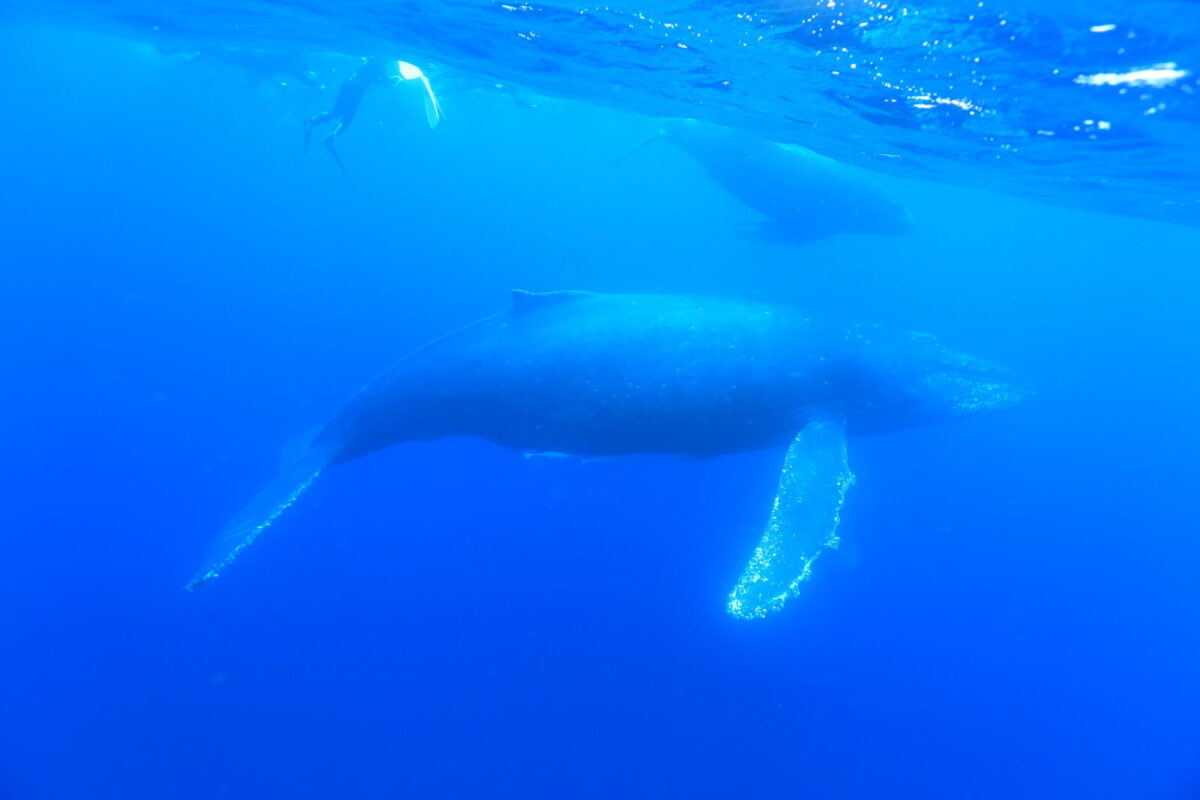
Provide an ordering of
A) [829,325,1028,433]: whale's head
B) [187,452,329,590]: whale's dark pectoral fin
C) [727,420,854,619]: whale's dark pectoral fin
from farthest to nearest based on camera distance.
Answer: [829,325,1028,433]: whale's head → [187,452,329,590]: whale's dark pectoral fin → [727,420,854,619]: whale's dark pectoral fin

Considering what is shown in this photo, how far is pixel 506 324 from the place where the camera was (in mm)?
9852

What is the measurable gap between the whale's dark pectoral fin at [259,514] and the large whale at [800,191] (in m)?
10.9

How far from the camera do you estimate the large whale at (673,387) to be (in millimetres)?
9023

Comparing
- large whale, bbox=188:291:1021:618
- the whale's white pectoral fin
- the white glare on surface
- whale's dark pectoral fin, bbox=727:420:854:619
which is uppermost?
the white glare on surface

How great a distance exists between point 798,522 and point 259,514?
6826 millimetres

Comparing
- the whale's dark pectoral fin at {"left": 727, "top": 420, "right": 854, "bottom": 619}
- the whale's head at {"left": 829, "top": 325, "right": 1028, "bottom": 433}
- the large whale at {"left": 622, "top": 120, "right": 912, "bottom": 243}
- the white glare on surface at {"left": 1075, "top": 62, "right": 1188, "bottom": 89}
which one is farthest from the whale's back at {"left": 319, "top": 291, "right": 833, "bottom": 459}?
the large whale at {"left": 622, "top": 120, "right": 912, "bottom": 243}

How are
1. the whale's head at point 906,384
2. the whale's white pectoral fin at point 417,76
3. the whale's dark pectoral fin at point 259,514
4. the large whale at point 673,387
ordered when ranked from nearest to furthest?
1. the whale's dark pectoral fin at point 259,514
2. the large whale at point 673,387
3. the whale's head at point 906,384
4. the whale's white pectoral fin at point 417,76

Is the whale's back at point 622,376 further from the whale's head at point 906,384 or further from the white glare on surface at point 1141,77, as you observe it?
the white glare on surface at point 1141,77

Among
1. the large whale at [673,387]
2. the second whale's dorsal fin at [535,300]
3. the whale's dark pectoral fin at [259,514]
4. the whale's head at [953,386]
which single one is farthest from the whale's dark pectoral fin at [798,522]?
the whale's dark pectoral fin at [259,514]

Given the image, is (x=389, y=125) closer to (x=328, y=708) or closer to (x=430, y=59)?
(x=430, y=59)

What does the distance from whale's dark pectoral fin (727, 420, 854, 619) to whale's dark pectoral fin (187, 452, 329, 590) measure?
5811mm

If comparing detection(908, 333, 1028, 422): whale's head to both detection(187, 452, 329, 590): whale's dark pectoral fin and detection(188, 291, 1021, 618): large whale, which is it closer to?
detection(188, 291, 1021, 618): large whale

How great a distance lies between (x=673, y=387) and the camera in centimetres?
899

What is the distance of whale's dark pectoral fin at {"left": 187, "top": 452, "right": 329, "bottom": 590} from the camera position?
8656 mm
